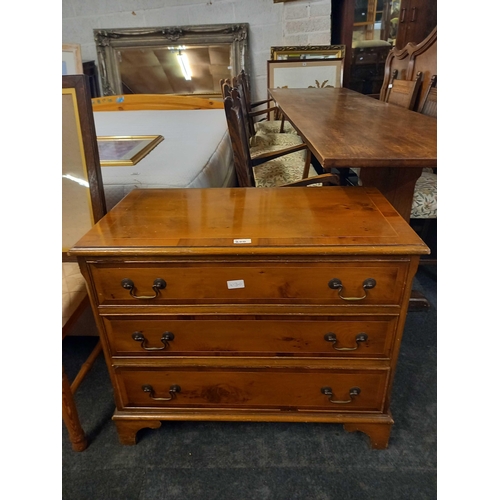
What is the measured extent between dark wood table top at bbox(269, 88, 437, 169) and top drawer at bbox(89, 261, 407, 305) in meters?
0.32

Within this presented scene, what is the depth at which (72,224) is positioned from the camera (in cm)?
131

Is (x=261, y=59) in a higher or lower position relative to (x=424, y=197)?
higher

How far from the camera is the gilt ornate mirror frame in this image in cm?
374

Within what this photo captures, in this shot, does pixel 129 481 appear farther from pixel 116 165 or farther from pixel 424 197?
pixel 424 197

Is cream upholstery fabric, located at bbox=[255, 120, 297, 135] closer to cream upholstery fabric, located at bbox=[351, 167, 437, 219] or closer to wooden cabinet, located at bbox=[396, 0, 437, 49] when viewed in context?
wooden cabinet, located at bbox=[396, 0, 437, 49]

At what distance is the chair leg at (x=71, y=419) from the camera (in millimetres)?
1115

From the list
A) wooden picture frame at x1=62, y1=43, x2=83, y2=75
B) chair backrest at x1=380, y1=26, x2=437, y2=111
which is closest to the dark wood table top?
chair backrest at x1=380, y1=26, x2=437, y2=111

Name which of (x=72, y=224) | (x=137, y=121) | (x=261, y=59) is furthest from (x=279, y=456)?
(x=261, y=59)

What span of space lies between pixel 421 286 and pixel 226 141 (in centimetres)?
142

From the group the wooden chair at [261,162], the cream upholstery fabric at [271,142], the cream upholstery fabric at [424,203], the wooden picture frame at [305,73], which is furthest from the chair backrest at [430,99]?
the wooden picture frame at [305,73]

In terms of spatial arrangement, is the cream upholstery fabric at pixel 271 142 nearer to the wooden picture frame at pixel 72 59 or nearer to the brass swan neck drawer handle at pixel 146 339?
the brass swan neck drawer handle at pixel 146 339

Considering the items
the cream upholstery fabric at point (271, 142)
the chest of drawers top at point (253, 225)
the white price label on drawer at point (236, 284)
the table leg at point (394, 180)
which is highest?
the chest of drawers top at point (253, 225)

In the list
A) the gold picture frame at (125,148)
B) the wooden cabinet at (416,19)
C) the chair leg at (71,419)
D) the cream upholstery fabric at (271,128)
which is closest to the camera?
the chair leg at (71,419)

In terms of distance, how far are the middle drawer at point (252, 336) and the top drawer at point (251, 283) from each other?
0.06m
